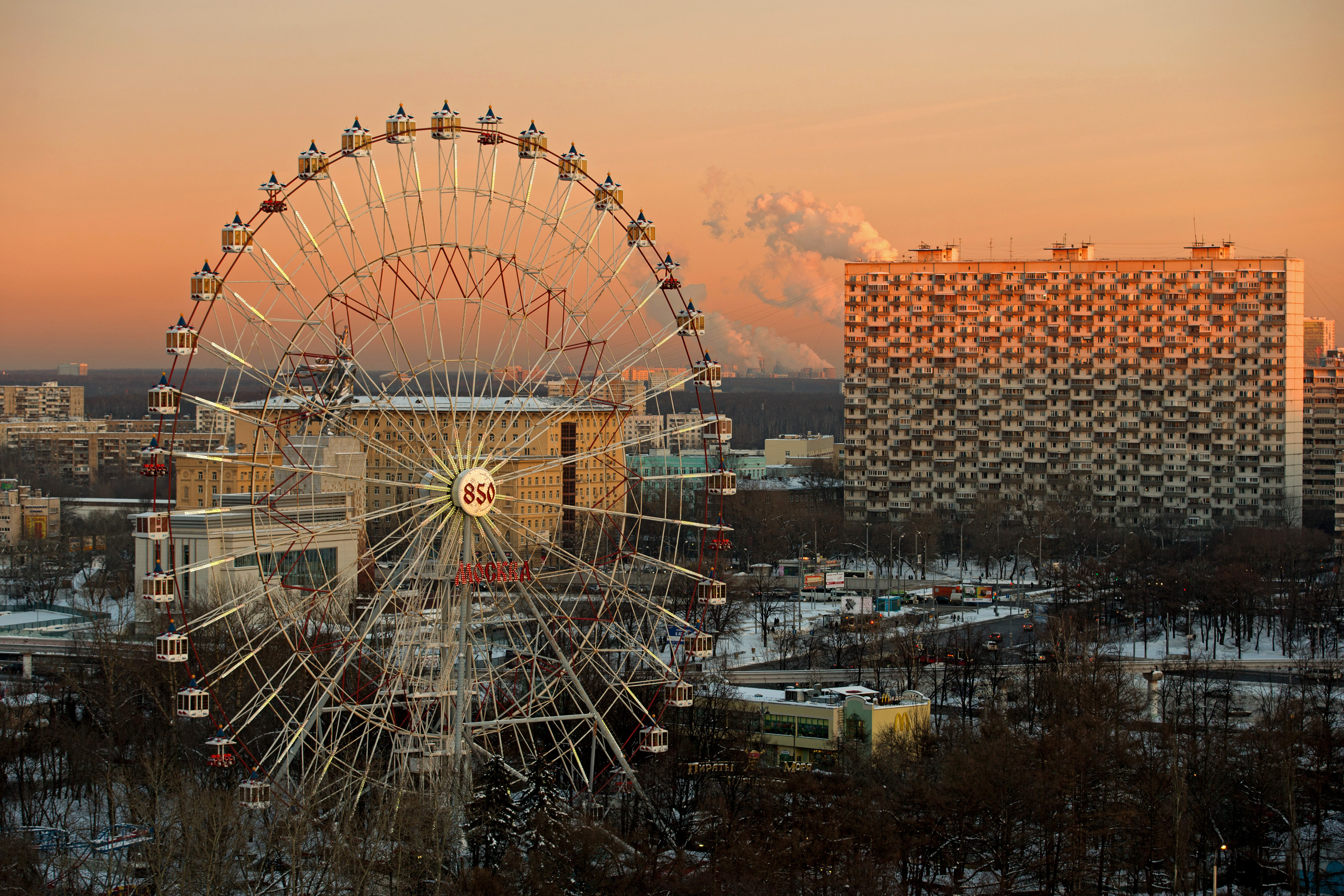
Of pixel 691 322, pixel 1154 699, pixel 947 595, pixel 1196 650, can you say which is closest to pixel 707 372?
pixel 691 322

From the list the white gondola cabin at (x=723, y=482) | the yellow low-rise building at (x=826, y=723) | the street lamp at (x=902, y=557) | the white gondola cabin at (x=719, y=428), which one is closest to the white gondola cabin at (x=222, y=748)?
the white gondola cabin at (x=723, y=482)

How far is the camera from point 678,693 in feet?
138

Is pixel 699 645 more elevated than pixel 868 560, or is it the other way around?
pixel 699 645

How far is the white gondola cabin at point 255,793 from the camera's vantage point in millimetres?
37406

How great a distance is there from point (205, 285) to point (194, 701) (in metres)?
9.75

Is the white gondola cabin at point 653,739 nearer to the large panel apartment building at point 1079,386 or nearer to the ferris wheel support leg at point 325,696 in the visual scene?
the ferris wheel support leg at point 325,696

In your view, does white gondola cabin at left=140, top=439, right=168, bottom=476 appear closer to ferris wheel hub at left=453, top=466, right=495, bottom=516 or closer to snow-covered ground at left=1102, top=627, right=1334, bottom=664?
ferris wheel hub at left=453, top=466, right=495, bottom=516

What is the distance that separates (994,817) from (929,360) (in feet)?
272

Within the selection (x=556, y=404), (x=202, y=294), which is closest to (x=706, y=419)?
(x=556, y=404)

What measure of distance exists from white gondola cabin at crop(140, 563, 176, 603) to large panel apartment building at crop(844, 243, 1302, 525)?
277 ft

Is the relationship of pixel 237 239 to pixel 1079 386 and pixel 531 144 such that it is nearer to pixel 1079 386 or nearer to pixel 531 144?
pixel 531 144

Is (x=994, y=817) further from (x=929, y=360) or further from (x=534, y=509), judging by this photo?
(x=929, y=360)

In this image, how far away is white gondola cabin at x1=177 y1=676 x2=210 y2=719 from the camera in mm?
36750

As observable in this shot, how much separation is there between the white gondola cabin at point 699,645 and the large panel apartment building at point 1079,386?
75.1m
